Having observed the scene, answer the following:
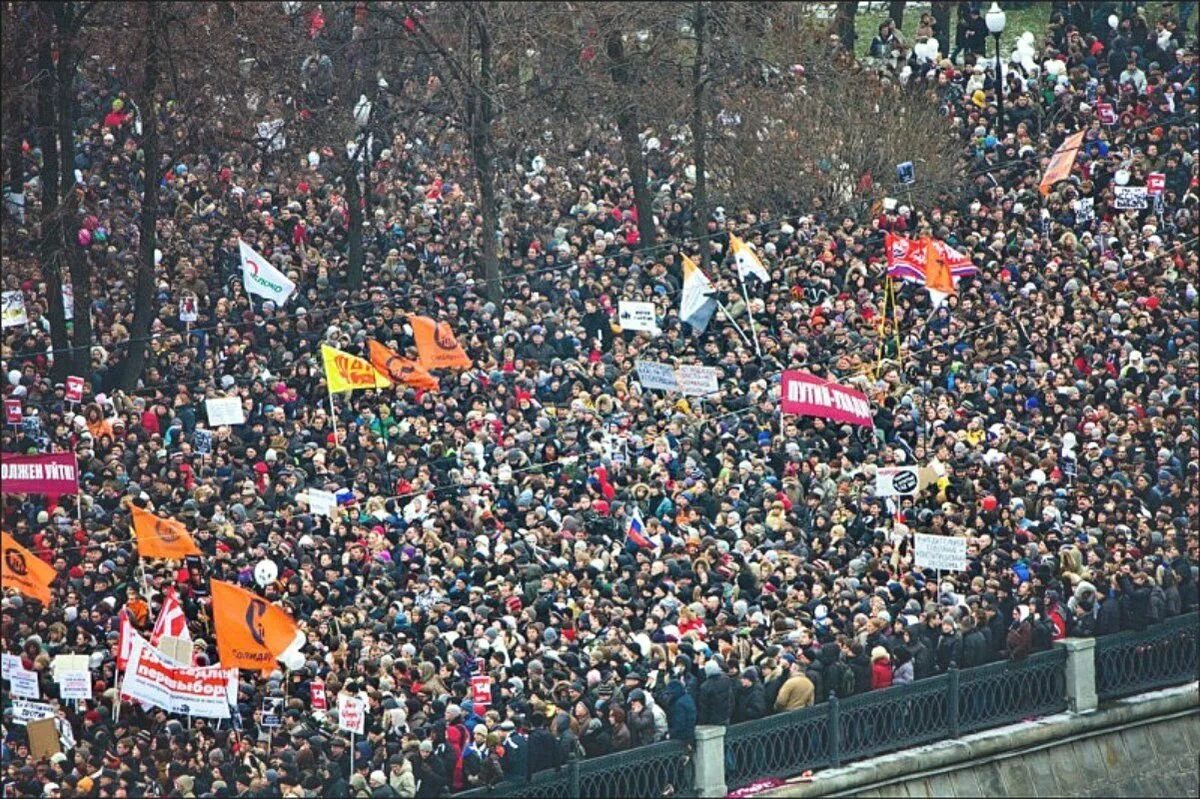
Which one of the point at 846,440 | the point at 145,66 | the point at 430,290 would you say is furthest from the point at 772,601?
the point at 145,66

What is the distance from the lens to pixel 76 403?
4497cm

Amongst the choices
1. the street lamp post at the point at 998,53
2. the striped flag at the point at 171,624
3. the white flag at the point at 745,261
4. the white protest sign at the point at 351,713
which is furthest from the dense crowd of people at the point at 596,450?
the striped flag at the point at 171,624

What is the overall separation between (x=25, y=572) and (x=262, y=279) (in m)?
9.56

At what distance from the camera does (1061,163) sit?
1954 inches

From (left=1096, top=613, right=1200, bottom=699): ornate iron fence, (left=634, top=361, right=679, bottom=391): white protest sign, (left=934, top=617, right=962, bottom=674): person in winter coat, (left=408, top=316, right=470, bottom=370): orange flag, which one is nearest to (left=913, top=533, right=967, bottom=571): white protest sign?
(left=934, top=617, right=962, bottom=674): person in winter coat

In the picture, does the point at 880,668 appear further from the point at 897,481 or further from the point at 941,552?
the point at 897,481

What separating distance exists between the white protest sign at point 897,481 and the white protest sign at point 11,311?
12.4 meters

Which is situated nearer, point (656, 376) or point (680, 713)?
point (680, 713)

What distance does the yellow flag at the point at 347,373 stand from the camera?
4400 cm

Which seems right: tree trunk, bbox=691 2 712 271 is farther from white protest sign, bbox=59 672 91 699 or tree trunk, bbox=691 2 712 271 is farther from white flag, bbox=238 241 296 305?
white protest sign, bbox=59 672 91 699

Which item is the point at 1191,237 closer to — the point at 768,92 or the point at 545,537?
the point at 768,92

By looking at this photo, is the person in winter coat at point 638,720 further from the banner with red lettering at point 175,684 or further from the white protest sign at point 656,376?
the white protest sign at point 656,376

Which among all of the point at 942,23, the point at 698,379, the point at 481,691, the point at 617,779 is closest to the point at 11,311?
the point at 698,379

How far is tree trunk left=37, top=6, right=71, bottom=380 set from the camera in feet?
156
